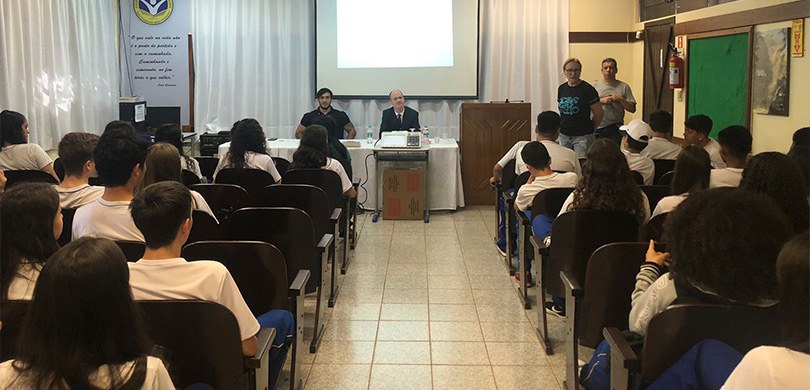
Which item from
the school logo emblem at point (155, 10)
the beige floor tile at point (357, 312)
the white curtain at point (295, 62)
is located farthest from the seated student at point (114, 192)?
the school logo emblem at point (155, 10)

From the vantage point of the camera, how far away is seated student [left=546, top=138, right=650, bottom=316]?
354cm

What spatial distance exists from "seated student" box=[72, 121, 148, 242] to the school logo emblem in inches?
252

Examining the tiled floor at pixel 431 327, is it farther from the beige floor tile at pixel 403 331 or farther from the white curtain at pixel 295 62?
the white curtain at pixel 295 62

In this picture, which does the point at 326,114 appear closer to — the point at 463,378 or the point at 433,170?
the point at 433,170

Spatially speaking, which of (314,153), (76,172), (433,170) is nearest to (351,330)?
(314,153)

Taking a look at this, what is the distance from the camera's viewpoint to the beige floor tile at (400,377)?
3.55 m

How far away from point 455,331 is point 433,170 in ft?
11.9

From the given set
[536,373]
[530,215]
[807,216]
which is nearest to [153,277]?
[536,373]

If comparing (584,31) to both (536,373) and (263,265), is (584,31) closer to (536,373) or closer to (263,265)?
(536,373)

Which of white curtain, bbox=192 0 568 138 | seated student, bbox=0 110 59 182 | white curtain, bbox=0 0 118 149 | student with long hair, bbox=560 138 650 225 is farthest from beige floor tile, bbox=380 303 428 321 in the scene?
white curtain, bbox=192 0 568 138

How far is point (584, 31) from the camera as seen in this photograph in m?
9.16

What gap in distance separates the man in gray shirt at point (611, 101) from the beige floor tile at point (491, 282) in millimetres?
2786

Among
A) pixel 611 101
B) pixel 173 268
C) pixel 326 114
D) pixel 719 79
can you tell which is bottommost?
pixel 173 268

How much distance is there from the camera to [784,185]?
292 cm
